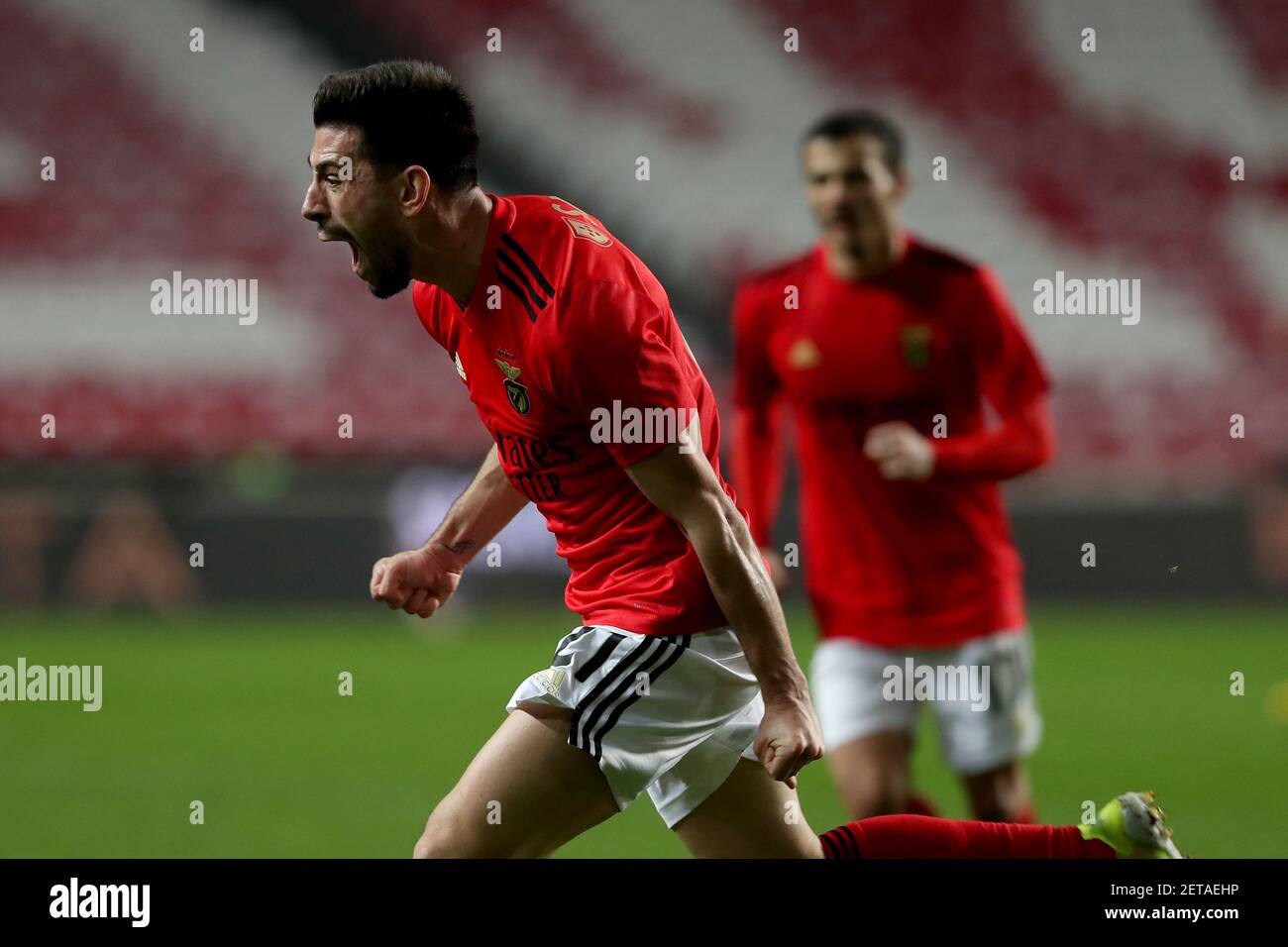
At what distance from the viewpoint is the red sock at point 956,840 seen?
3432 millimetres

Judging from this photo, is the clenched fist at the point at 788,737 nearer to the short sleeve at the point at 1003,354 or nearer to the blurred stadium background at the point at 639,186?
the short sleeve at the point at 1003,354

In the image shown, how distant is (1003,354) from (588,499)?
6.33ft

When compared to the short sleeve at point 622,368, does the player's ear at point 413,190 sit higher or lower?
higher

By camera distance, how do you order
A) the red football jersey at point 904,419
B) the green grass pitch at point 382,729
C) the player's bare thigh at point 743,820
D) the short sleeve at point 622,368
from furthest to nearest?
1. the green grass pitch at point 382,729
2. the red football jersey at point 904,419
3. the player's bare thigh at point 743,820
4. the short sleeve at point 622,368

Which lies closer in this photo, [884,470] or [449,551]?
[449,551]

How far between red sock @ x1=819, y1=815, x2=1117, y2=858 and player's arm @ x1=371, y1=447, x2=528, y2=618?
3.05 feet

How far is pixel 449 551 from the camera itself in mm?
3508

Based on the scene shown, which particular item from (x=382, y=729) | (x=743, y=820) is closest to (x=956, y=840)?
(x=743, y=820)

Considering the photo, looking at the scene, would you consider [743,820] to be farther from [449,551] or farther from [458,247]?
[458,247]

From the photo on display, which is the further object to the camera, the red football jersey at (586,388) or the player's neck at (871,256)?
the player's neck at (871,256)

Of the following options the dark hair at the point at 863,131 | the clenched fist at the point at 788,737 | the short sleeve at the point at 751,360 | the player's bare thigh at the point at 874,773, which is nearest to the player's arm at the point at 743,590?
the clenched fist at the point at 788,737

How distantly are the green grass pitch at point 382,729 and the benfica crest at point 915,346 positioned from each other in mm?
1962

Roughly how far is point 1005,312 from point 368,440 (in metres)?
10.9

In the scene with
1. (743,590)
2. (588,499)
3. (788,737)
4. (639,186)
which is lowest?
(788,737)
